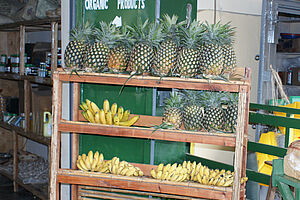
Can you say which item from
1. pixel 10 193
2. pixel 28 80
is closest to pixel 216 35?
pixel 28 80

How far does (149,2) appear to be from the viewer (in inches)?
122

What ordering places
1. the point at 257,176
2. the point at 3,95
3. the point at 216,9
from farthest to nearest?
the point at 3,95 < the point at 216,9 < the point at 257,176

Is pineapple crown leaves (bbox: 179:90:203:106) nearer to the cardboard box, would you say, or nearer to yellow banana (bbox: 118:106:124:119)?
yellow banana (bbox: 118:106:124:119)

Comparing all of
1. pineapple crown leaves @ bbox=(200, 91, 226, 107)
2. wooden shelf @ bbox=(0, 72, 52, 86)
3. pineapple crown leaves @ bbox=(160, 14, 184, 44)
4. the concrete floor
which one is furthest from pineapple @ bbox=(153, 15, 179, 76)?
the concrete floor

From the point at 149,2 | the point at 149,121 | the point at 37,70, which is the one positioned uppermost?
the point at 149,2

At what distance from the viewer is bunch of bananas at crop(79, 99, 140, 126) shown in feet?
9.39

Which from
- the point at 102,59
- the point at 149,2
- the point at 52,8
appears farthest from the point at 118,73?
the point at 52,8

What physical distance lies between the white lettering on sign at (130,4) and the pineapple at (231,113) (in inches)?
41.6

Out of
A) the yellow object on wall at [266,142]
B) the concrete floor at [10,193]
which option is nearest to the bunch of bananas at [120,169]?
the yellow object on wall at [266,142]

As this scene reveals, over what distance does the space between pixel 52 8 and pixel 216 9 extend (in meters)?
1.78

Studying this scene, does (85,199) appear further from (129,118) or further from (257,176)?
(257,176)

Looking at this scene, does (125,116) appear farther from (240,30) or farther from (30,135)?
(240,30)

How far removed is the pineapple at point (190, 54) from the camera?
101 inches

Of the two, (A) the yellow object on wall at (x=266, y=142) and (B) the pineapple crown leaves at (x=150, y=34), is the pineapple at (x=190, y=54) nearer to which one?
(B) the pineapple crown leaves at (x=150, y=34)
